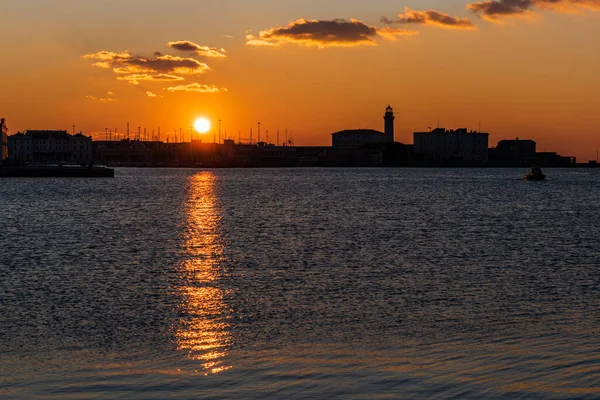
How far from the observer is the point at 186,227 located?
48156 mm

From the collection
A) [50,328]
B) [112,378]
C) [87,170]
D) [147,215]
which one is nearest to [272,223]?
[147,215]

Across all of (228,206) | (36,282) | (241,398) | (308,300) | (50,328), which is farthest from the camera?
(228,206)

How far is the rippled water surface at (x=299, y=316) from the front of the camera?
12.9m

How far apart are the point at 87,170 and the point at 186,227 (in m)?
104

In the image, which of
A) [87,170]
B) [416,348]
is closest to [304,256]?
[416,348]

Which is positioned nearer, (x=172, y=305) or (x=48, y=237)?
(x=172, y=305)

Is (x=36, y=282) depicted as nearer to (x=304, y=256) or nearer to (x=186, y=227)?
(x=304, y=256)

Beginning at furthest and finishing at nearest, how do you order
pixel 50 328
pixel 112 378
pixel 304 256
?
1. pixel 304 256
2. pixel 50 328
3. pixel 112 378

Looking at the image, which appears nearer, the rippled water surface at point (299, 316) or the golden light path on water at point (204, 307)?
the rippled water surface at point (299, 316)

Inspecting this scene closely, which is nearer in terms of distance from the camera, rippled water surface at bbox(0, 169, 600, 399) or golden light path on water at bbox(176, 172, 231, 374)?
rippled water surface at bbox(0, 169, 600, 399)

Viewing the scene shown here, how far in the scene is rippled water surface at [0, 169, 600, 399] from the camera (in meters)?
12.9

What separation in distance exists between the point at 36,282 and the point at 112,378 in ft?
37.8

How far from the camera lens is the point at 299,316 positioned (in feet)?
61.1

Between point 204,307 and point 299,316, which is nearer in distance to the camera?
point 299,316
